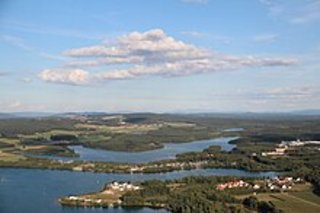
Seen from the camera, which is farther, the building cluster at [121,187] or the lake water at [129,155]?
the lake water at [129,155]

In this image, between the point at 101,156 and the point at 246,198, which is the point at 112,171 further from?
the point at 246,198

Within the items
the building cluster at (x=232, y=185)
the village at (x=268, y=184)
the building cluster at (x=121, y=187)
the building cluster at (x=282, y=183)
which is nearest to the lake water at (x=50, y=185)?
the building cluster at (x=121, y=187)

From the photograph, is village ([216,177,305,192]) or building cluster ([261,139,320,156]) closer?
village ([216,177,305,192])

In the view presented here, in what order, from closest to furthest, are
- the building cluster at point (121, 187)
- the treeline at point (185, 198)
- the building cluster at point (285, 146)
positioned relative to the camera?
1. the treeline at point (185, 198)
2. the building cluster at point (121, 187)
3. the building cluster at point (285, 146)

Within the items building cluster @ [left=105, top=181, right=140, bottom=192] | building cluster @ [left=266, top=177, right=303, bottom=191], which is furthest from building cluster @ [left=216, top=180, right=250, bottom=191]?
building cluster @ [left=105, top=181, right=140, bottom=192]

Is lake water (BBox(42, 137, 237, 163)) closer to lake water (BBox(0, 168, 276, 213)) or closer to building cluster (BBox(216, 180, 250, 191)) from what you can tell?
lake water (BBox(0, 168, 276, 213))

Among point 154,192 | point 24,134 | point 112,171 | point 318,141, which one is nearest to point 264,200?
point 154,192

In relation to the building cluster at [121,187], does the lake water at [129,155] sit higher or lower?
higher

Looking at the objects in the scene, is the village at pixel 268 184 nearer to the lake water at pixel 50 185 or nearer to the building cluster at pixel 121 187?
the lake water at pixel 50 185
